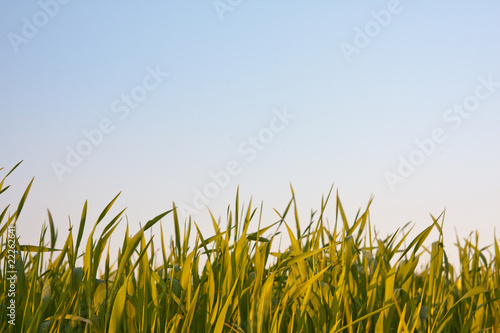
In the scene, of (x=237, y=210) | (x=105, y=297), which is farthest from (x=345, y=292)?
(x=105, y=297)

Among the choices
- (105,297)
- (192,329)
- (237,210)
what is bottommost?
(192,329)

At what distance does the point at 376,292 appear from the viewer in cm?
210

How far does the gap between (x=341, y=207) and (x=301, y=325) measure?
0.77m

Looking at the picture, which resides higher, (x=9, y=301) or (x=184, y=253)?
(x=184, y=253)

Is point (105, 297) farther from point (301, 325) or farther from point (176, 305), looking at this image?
point (301, 325)

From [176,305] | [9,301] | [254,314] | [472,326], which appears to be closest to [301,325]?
[254,314]

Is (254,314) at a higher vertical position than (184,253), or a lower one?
lower

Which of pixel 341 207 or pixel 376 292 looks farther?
pixel 341 207

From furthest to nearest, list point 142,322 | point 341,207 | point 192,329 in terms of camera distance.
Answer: point 341,207, point 192,329, point 142,322

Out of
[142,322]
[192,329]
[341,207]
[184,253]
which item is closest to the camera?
[142,322]

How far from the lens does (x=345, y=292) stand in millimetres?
2035

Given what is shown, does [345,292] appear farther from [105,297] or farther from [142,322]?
[105,297]

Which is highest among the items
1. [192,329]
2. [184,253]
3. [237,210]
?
[237,210]

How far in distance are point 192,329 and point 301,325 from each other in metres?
0.48
